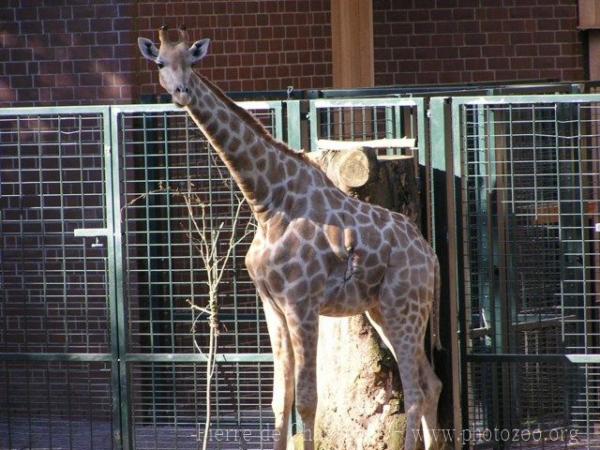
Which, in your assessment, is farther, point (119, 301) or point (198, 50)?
point (119, 301)

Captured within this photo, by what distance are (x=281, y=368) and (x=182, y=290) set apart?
136 inches

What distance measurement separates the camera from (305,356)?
21.0 ft

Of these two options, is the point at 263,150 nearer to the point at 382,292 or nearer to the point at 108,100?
the point at 382,292

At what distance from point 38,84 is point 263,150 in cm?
428

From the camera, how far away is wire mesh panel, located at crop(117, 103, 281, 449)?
778cm

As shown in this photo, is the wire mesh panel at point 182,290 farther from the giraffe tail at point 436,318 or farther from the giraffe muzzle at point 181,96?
the giraffe muzzle at point 181,96

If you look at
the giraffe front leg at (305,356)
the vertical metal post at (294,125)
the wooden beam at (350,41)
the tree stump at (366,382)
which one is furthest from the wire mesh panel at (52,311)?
the giraffe front leg at (305,356)

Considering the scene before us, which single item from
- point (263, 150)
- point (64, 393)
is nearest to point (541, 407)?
point (263, 150)

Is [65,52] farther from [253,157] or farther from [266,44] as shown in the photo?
[253,157]

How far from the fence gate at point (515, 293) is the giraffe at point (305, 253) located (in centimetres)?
93

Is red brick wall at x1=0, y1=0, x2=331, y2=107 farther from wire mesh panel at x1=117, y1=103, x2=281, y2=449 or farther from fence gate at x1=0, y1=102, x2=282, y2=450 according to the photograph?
wire mesh panel at x1=117, y1=103, x2=281, y2=449

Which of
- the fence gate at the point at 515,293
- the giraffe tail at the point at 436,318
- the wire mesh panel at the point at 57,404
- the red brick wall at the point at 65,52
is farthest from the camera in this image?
the red brick wall at the point at 65,52

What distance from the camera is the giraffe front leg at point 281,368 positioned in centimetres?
657

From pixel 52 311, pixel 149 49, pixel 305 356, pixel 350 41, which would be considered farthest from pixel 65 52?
pixel 305 356
